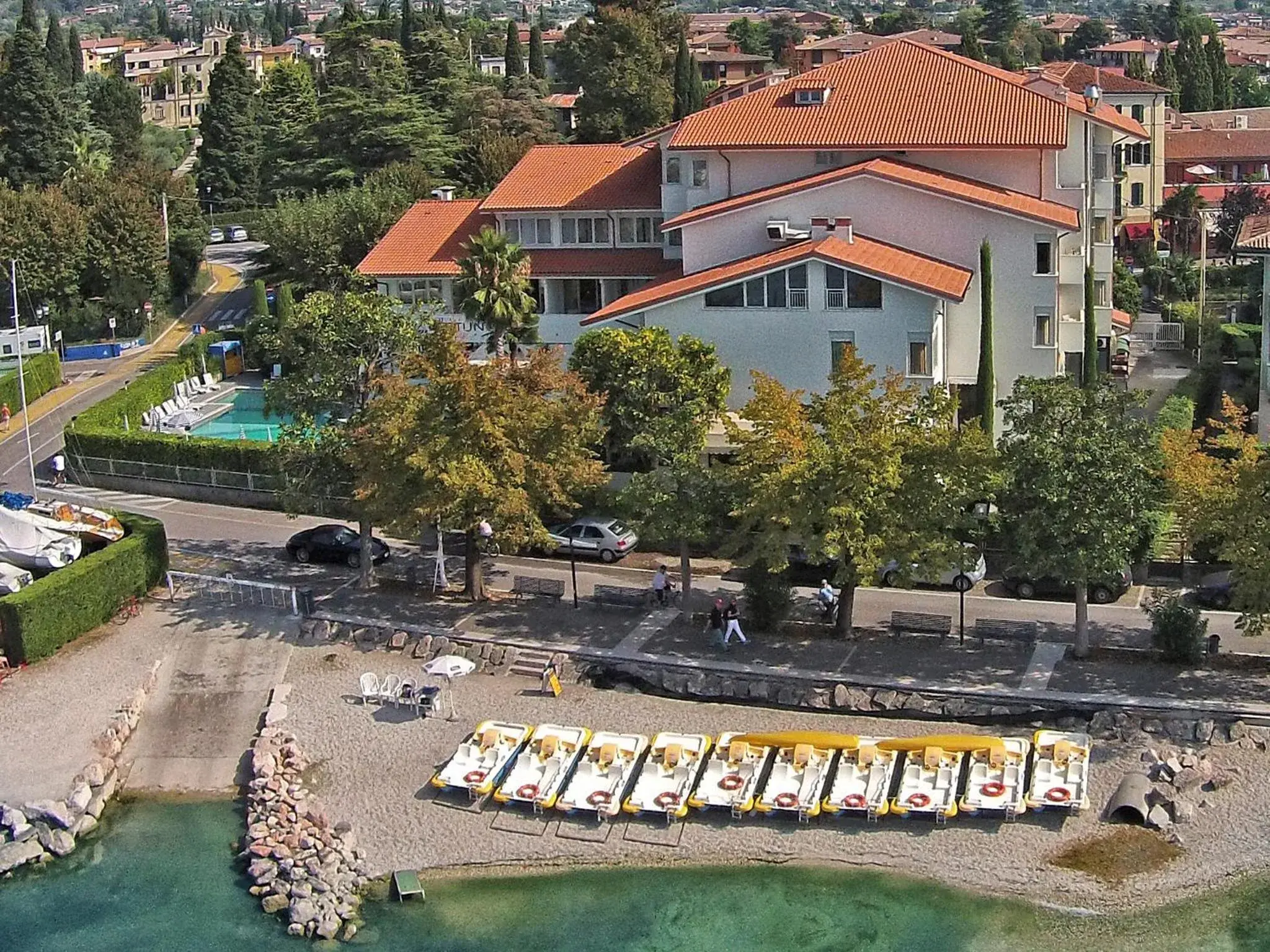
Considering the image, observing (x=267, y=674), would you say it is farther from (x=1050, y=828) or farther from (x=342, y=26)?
(x=342, y=26)

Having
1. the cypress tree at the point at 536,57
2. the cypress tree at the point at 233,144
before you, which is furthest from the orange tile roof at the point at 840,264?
the cypress tree at the point at 536,57

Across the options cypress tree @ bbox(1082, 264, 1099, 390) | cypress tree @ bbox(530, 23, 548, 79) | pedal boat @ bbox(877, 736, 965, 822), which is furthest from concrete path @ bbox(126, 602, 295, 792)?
cypress tree @ bbox(530, 23, 548, 79)

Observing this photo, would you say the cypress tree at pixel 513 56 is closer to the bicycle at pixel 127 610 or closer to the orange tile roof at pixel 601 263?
the orange tile roof at pixel 601 263

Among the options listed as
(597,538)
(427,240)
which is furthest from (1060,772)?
(427,240)

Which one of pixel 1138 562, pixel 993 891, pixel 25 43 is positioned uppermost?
pixel 25 43

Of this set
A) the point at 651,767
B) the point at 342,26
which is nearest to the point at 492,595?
the point at 651,767

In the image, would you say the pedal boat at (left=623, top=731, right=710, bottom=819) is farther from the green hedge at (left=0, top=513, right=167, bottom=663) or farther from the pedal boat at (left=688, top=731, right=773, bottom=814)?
the green hedge at (left=0, top=513, right=167, bottom=663)

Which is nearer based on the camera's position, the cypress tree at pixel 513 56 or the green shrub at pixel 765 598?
the green shrub at pixel 765 598
